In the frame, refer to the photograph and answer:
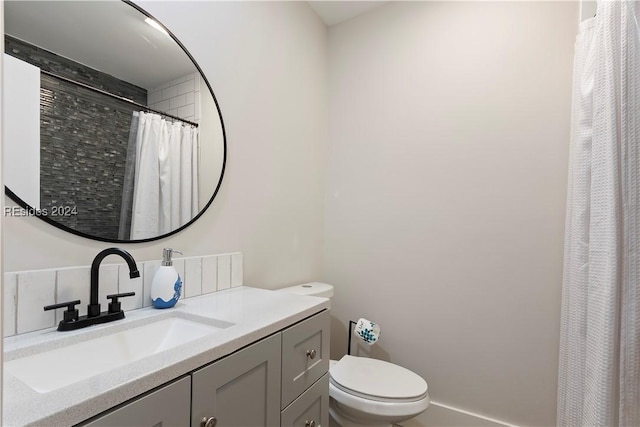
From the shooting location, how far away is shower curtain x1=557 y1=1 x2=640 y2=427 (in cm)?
108

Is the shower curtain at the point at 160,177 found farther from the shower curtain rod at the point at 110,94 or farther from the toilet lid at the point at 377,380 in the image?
the toilet lid at the point at 377,380

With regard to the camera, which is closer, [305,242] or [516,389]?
[516,389]

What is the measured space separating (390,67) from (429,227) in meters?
1.05

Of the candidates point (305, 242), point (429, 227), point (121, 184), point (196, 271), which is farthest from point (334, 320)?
point (121, 184)

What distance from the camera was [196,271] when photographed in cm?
125

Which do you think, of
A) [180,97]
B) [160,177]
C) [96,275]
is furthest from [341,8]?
[96,275]

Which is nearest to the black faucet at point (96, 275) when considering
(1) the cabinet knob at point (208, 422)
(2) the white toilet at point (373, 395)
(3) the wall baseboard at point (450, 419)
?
(1) the cabinet knob at point (208, 422)

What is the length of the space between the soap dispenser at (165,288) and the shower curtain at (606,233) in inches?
58.8

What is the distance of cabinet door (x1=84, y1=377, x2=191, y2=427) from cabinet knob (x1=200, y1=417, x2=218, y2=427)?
4cm

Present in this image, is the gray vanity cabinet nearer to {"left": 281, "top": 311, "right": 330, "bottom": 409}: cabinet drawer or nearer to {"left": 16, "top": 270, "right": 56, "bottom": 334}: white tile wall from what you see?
{"left": 281, "top": 311, "right": 330, "bottom": 409}: cabinet drawer

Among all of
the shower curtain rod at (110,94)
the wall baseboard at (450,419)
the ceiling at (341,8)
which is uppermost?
the ceiling at (341,8)

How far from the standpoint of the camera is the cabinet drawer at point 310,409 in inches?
38.8

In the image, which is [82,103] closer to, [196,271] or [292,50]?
[196,271]

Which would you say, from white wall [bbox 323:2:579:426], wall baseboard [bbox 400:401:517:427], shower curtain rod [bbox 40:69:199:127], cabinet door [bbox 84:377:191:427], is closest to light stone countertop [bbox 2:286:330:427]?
cabinet door [bbox 84:377:191:427]
